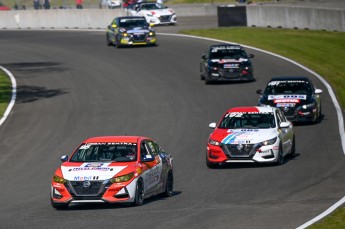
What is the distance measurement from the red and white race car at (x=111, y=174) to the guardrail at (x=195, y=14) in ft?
122

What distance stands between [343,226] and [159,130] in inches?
665

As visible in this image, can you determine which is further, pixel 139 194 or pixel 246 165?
pixel 246 165

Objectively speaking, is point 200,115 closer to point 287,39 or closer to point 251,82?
point 251,82

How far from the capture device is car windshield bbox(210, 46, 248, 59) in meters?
42.7

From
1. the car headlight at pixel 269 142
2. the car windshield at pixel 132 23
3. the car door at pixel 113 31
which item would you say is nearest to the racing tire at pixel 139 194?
the car headlight at pixel 269 142

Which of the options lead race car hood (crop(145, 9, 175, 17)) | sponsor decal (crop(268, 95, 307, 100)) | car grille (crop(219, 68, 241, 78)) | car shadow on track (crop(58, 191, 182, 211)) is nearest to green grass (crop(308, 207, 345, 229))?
car shadow on track (crop(58, 191, 182, 211))

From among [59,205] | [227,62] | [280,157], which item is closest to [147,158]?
[59,205]

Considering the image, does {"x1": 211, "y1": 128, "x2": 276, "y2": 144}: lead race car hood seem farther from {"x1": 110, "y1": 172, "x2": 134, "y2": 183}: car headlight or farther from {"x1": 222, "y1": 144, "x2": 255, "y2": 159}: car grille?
{"x1": 110, "y1": 172, "x2": 134, "y2": 183}: car headlight

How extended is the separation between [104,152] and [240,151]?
610 centimetres

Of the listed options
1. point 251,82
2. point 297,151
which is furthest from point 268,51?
point 297,151

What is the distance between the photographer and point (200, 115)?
3506 cm

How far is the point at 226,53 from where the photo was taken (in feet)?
141

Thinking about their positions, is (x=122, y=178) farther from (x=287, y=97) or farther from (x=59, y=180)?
(x=287, y=97)

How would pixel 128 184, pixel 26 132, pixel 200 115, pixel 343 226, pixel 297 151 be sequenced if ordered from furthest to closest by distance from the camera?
pixel 200 115
pixel 26 132
pixel 297 151
pixel 128 184
pixel 343 226
